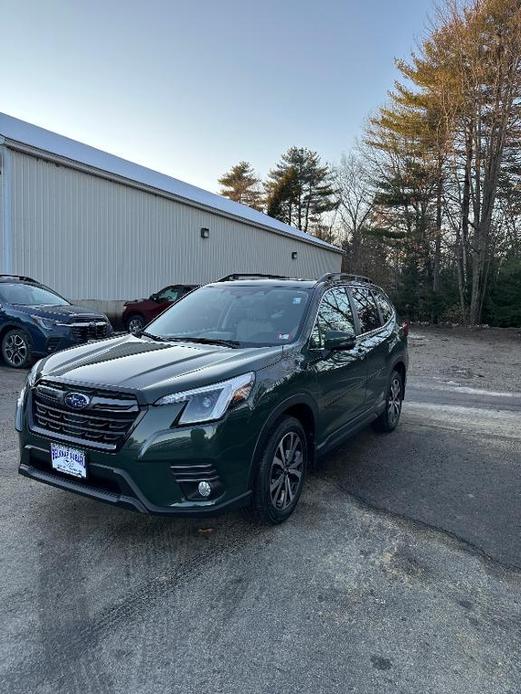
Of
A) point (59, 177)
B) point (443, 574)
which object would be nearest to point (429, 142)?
point (59, 177)

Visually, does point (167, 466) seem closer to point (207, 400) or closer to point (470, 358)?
point (207, 400)

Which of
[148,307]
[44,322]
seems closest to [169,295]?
[148,307]

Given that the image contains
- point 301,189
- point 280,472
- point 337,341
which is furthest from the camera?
point 301,189

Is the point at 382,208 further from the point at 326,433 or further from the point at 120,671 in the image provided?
the point at 120,671

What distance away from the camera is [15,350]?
820cm

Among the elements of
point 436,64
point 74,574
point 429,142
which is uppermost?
point 436,64

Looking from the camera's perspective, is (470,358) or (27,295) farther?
(470,358)

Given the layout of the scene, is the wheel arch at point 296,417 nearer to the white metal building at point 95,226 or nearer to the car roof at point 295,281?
the car roof at point 295,281

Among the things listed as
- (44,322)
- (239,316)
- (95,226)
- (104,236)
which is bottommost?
(44,322)

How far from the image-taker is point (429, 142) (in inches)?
822

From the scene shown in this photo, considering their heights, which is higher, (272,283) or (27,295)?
(272,283)

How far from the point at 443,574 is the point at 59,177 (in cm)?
1374

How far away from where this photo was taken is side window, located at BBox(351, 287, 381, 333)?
189 inches

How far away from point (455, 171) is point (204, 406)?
68.9 feet
